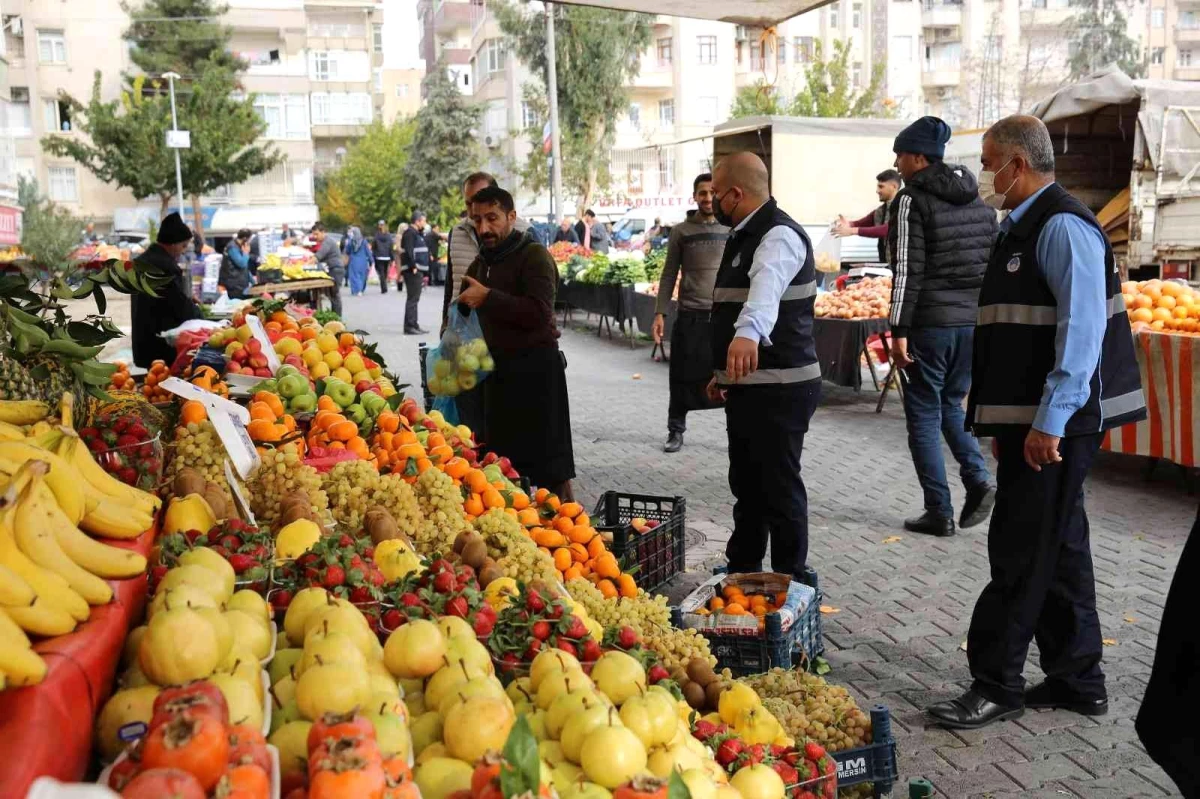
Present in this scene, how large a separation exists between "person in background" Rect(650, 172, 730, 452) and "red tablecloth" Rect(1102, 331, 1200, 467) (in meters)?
3.07

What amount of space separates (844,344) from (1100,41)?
174ft

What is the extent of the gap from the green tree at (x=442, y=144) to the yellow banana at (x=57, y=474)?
2118 inches

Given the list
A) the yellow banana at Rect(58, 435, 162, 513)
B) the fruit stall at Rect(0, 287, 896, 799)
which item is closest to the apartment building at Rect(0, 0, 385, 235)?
the fruit stall at Rect(0, 287, 896, 799)

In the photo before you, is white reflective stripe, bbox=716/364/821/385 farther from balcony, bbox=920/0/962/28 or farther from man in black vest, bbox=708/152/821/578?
balcony, bbox=920/0/962/28

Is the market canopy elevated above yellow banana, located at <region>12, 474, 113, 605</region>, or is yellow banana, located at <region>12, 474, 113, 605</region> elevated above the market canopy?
the market canopy

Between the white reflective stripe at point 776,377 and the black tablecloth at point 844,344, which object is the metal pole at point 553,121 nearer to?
the black tablecloth at point 844,344

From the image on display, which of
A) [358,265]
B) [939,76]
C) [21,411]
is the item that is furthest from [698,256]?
[939,76]

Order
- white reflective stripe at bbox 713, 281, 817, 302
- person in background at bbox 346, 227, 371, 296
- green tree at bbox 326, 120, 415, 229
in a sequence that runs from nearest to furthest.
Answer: white reflective stripe at bbox 713, 281, 817, 302
person in background at bbox 346, 227, 371, 296
green tree at bbox 326, 120, 415, 229

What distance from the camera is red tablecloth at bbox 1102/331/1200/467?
23.9ft

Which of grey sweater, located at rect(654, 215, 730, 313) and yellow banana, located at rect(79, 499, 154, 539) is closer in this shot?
yellow banana, located at rect(79, 499, 154, 539)

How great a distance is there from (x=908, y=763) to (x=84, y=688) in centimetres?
284

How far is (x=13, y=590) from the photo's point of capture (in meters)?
2.07

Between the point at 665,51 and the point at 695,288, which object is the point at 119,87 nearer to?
the point at 665,51

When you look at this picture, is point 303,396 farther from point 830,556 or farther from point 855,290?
point 855,290
